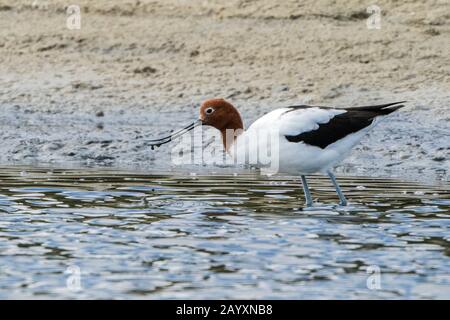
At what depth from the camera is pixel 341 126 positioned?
958 centimetres

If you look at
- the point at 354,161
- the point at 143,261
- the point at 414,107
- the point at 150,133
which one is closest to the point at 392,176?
the point at 354,161

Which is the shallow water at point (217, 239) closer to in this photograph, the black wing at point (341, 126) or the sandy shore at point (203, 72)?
the black wing at point (341, 126)

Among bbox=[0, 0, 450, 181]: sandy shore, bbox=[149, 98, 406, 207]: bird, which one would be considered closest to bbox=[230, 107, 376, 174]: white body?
bbox=[149, 98, 406, 207]: bird

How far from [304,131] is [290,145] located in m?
0.22

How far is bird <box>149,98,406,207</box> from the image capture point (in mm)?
9273

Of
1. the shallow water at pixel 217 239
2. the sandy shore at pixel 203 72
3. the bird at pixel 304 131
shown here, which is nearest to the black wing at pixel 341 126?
the bird at pixel 304 131

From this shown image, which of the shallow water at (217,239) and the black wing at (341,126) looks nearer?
the shallow water at (217,239)

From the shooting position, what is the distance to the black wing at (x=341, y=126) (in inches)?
370

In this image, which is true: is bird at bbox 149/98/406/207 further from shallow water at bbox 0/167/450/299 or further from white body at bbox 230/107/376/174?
shallow water at bbox 0/167/450/299

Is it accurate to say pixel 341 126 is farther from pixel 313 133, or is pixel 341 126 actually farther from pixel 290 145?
pixel 290 145

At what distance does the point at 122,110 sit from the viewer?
13570 mm

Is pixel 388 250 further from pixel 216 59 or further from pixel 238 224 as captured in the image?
pixel 216 59

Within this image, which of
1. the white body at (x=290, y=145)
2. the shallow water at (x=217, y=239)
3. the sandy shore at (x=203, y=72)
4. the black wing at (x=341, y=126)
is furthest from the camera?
the sandy shore at (x=203, y=72)

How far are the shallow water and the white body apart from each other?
0.33 metres
